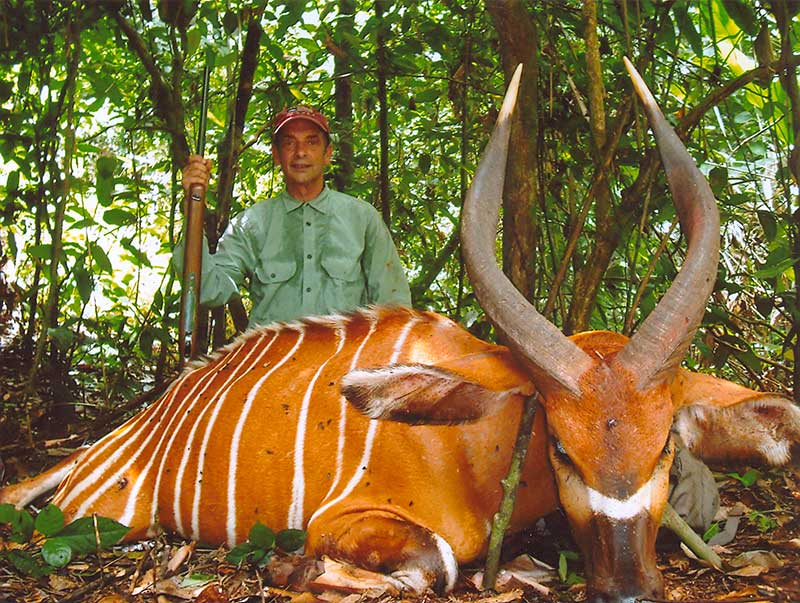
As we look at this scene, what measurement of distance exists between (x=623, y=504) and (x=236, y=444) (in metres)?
1.77

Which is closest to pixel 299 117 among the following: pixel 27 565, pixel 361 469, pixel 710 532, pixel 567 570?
pixel 361 469

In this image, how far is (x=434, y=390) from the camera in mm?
2785

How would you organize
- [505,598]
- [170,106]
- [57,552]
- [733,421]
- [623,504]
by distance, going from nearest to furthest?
[623,504]
[505,598]
[733,421]
[57,552]
[170,106]

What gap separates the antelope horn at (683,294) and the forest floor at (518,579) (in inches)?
27.3

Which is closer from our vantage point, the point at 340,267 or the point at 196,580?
the point at 196,580

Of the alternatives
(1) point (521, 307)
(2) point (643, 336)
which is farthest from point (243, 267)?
(2) point (643, 336)

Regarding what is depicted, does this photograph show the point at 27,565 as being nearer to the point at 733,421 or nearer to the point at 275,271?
the point at 275,271

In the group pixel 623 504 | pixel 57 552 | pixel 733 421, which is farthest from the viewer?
pixel 57 552

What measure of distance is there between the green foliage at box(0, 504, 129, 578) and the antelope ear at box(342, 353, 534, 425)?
1.16 meters

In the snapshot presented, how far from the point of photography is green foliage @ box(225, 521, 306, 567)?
10.1 feet

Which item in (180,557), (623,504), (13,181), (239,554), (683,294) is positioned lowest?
(180,557)

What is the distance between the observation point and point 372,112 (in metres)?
7.42

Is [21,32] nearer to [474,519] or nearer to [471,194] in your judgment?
[471,194]

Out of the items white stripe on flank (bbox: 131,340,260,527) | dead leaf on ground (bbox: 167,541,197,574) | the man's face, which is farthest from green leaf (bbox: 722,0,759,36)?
dead leaf on ground (bbox: 167,541,197,574)
